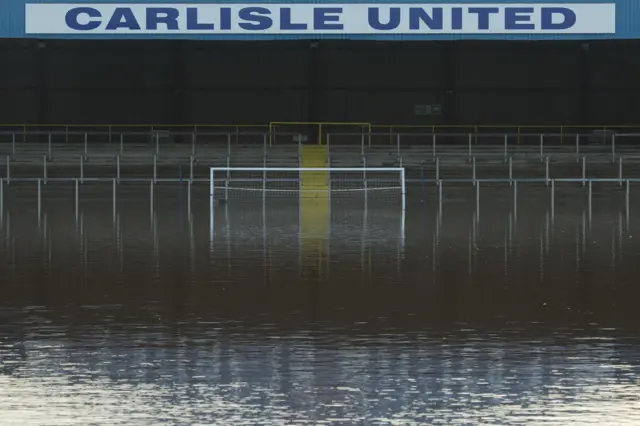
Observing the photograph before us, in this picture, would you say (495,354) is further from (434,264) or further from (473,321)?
(434,264)

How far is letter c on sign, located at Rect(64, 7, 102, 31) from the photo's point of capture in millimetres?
49688

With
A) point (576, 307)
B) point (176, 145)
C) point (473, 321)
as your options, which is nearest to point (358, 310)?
point (473, 321)

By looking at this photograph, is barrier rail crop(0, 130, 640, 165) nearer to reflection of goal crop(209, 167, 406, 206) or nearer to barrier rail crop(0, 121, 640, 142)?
barrier rail crop(0, 121, 640, 142)

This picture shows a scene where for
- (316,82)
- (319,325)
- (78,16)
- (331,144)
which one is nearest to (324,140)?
(331,144)

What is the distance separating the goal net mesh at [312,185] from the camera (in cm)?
3700

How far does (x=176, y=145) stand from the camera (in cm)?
4812

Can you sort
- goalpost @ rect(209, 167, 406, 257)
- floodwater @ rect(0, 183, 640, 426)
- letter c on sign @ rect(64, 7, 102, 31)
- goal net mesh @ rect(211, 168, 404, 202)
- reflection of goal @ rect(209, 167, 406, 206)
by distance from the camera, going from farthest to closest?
letter c on sign @ rect(64, 7, 102, 31), goal net mesh @ rect(211, 168, 404, 202), reflection of goal @ rect(209, 167, 406, 206), goalpost @ rect(209, 167, 406, 257), floodwater @ rect(0, 183, 640, 426)

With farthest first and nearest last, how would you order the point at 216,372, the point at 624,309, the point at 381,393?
the point at 624,309 < the point at 216,372 < the point at 381,393

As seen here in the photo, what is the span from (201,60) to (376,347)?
130 feet

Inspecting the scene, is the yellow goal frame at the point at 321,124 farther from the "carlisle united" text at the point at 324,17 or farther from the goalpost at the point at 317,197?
the goalpost at the point at 317,197

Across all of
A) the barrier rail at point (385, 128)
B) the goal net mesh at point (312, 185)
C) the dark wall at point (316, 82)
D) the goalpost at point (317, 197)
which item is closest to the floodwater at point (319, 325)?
the goalpost at point (317, 197)

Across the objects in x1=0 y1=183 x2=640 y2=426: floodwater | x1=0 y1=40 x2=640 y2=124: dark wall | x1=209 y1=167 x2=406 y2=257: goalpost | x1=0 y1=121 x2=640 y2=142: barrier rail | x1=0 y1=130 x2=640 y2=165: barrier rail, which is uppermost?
x1=0 y1=40 x2=640 y2=124: dark wall

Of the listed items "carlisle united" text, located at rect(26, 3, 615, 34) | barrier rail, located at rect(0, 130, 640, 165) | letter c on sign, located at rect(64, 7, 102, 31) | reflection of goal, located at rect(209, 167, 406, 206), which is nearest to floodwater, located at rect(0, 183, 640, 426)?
reflection of goal, located at rect(209, 167, 406, 206)

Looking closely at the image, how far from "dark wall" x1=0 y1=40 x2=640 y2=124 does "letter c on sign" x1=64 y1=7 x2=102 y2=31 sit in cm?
65
